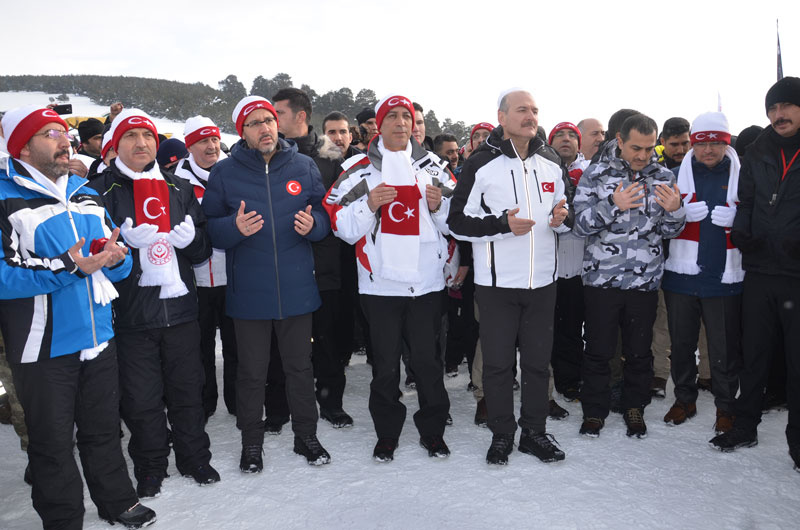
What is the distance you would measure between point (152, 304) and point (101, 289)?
463 millimetres

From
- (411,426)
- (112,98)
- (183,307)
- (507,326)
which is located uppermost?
(112,98)

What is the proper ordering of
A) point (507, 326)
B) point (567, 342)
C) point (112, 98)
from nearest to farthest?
point (507, 326), point (567, 342), point (112, 98)

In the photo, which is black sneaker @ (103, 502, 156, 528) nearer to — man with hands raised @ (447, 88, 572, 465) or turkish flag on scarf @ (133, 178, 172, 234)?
turkish flag on scarf @ (133, 178, 172, 234)

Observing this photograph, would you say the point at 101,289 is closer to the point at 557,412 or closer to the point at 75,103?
the point at 557,412

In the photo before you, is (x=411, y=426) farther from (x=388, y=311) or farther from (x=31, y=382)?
(x=31, y=382)

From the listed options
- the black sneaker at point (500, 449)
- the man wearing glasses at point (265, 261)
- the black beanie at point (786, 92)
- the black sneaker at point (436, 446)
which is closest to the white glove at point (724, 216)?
the black beanie at point (786, 92)

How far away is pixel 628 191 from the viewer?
402 centimetres

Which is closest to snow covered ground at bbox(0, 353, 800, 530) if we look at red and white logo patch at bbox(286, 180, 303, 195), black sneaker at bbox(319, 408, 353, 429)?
black sneaker at bbox(319, 408, 353, 429)

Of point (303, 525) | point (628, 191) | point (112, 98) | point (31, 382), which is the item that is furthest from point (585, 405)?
point (112, 98)

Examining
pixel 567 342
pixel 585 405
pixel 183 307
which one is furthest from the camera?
pixel 567 342

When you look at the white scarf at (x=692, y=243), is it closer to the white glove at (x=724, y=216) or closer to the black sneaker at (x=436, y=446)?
the white glove at (x=724, y=216)

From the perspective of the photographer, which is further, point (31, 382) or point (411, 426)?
point (411, 426)

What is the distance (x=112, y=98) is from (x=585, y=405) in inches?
2273

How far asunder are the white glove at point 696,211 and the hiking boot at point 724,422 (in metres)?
1.51
